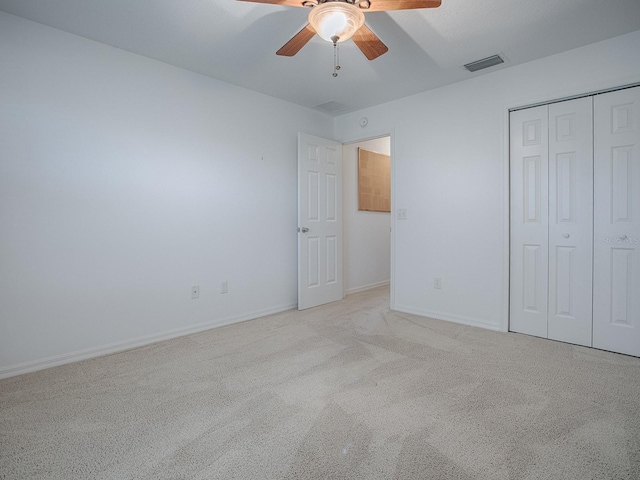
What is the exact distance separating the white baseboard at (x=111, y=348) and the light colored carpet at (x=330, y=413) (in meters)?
0.09

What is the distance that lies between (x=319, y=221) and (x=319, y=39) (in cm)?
203

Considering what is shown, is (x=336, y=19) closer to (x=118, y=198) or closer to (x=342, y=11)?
(x=342, y=11)

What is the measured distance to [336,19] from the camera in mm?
1769

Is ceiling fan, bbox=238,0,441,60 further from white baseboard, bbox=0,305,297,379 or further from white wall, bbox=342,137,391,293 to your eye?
white wall, bbox=342,137,391,293

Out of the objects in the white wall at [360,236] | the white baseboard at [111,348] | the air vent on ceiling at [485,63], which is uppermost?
the air vent on ceiling at [485,63]

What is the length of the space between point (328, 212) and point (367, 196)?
3.61ft

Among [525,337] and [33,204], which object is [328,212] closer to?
[525,337]

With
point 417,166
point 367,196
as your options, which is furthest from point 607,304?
point 367,196

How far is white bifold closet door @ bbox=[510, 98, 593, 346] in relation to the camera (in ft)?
8.95

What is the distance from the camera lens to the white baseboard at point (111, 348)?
2.30 m

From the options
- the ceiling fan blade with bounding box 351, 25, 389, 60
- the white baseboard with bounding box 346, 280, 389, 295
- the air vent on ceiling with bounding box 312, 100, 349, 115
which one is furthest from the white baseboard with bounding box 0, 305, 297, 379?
the ceiling fan blade with bounding box 351, 25, 389, 60

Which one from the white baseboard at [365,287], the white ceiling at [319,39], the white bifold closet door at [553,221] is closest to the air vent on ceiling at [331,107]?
the white ceiling at [319,39]

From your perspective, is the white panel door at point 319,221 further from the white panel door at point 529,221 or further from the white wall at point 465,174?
the white panel door at point 529,221

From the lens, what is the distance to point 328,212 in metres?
4.25
